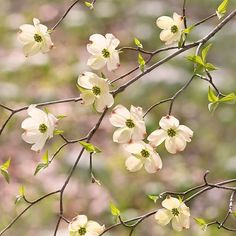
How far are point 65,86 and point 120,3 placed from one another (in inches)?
37.4

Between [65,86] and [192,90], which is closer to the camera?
[192,90]

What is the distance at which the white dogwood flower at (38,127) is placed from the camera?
0.94 metres

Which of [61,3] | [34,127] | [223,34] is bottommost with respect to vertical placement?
[61,3]

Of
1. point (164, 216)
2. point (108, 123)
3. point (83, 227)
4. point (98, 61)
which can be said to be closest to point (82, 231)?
point (83, 227)

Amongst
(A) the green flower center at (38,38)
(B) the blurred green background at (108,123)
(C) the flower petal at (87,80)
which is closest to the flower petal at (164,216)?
(C) the flower petal at (87,80)

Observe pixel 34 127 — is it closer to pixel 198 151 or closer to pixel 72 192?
pixel 72 192

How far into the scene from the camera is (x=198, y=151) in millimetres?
3152

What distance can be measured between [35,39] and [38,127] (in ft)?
0.44

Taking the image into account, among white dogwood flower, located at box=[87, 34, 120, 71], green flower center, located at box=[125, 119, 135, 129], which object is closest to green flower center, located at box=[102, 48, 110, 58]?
white dogwood flower, located at box=[87, 34, 120, 71]

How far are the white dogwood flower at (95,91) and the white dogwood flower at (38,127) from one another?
6 centimetres

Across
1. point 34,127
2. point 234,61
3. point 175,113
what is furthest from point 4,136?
point 34,127

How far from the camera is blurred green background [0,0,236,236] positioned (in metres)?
2.78

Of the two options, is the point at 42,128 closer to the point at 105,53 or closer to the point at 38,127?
the point at 38,127

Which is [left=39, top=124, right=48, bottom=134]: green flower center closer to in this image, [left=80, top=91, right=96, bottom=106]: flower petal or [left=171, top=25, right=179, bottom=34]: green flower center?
[left=80, top=91, right=96, bottom=106]: flower petal
